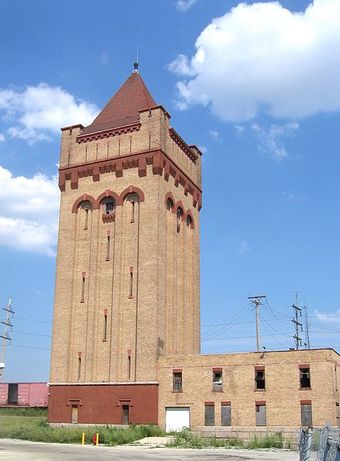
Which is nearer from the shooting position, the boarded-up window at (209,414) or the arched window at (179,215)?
the boarded-up window at (209,414)

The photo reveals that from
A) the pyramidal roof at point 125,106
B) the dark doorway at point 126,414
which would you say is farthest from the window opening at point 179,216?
the dark doorway at point 126,414

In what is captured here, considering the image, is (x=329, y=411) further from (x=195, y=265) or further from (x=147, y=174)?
(x=147, y=174)

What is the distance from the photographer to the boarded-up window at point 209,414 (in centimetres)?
4194

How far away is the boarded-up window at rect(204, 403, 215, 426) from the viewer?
41938 mm

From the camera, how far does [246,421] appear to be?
4081cm

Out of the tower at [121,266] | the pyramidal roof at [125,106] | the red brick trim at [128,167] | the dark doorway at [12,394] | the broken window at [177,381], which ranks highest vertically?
the pyramidal roof at [125,106]

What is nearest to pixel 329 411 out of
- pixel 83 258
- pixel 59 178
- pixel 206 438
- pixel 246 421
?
pixel 246 421

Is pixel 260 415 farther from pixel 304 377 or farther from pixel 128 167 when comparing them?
pixel 128 167

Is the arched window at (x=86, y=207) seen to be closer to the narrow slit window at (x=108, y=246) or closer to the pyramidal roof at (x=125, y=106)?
the narrow slit window at (x=108, y=246)

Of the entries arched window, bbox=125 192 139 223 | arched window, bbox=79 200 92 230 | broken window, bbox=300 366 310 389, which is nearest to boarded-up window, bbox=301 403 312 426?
broken window, bbox=300 366 310 389

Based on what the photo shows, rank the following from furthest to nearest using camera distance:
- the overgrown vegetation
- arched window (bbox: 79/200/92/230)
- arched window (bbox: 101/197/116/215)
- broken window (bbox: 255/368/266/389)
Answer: arched window (bbox: 79/200/92/230) → arched window (bbox: 101/197/116/215) → broken window (bbox: 255/368/266/389) → the overgrown vegetation

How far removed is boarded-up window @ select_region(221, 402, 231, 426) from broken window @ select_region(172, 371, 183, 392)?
343 cm

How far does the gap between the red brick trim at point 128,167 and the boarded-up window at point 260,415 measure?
1943cm

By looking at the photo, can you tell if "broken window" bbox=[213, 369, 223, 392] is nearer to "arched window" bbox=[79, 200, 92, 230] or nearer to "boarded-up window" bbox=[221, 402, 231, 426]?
"boarded-up window" bbox=[221, 402, 231, 426]
